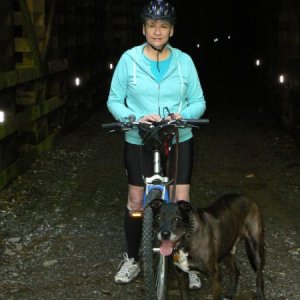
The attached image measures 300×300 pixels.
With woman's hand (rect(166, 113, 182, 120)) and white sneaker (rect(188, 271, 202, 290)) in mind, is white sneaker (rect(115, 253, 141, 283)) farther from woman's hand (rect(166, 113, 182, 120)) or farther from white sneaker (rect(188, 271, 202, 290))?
woman's hand (rect(166, 113, 182, 120))

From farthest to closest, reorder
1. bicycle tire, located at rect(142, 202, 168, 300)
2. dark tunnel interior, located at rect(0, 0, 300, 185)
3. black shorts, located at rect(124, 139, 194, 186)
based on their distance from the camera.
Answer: dark tunnel interior, located at rect(0, 0, 300, 185)
black shorts, located at rect(124, 139, 194, 186)
bicycle tire, located at rect(142, 202, 168, 300)

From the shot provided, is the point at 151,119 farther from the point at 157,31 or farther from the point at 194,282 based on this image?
the point at 194,282

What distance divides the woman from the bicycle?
4.8 inches

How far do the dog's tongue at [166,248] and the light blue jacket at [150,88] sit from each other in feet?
3.28

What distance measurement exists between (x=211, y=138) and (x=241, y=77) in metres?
13.5

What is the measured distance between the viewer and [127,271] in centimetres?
487

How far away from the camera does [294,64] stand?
1109cm

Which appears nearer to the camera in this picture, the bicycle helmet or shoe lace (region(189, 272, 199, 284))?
the bicycle helmet

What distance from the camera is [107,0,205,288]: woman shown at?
4.27 m

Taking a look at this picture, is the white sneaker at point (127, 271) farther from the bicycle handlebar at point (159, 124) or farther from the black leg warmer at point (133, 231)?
the bicycle handlebar at point (159, 124)

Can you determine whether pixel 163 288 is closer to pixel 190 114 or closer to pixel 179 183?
pixel 179 183

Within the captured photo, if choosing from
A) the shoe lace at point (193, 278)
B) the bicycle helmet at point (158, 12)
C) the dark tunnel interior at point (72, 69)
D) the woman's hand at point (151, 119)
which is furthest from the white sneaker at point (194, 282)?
the dark tunnel interior at point (72, 69)

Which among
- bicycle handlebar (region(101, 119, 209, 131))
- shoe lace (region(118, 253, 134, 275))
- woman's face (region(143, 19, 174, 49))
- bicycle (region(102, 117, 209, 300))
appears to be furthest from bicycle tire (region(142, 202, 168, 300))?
woman's face (region(143, 19, 174, 49))

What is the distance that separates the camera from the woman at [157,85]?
4270 mm
